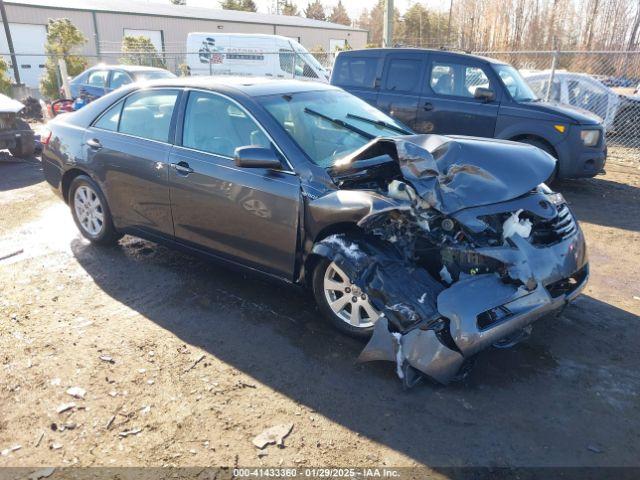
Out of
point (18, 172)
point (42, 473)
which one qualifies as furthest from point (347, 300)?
point (18, 172)

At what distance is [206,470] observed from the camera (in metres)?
2.54

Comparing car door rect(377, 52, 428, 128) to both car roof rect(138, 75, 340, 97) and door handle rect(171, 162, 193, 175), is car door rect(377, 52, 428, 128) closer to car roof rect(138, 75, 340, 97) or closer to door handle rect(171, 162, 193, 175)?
car roof rect(138, 75, 340, 97)

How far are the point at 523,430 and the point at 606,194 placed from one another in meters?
6.35

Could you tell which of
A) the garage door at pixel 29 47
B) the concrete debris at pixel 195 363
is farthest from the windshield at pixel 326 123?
the garage door at pixel 29 47

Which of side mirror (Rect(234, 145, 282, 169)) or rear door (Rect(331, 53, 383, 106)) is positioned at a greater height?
rear door (Rect(331, 53, 383, 106))

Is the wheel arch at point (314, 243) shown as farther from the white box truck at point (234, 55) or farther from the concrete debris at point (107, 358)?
the white box truck at point (234, 55)

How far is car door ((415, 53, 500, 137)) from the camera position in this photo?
25.2 ft

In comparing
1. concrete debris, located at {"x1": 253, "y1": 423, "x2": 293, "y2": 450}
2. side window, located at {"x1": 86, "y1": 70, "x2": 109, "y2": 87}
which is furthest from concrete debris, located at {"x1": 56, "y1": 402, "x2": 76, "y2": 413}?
side window, located at {"x1": 86, "y1": 70, "x2": 109, "y2": 87}

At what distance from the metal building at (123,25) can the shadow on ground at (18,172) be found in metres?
14.7

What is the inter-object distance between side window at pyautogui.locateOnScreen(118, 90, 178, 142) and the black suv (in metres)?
4.50

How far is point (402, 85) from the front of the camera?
27.0ft

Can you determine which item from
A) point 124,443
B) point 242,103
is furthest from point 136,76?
point 124,443

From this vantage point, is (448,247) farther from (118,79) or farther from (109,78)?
(109,78)

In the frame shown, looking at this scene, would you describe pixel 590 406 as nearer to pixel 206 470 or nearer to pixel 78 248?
pixel 206 470
